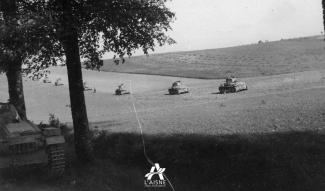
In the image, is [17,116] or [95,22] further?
[17,116]

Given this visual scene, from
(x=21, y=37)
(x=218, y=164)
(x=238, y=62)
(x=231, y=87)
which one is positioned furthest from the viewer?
(x=238, y=62)

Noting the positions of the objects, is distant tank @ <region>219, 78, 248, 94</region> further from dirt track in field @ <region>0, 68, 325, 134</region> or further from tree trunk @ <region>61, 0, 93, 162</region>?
tree trunk @ <region>61, 0, 93, 162</region>

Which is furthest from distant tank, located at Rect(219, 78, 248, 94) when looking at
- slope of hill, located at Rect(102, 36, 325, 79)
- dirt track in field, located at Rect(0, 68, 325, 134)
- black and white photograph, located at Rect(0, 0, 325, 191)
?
black and white photograph, located at Rect(0, 0, 325, 191)

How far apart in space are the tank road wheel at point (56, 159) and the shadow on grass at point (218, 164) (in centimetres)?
31

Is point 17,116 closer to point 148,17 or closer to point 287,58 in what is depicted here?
point 148,17

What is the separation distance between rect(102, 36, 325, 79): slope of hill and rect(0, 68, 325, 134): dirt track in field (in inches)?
161

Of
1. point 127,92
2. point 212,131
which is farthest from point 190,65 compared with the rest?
point 212,131

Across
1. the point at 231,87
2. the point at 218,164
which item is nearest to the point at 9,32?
the point at 218,164

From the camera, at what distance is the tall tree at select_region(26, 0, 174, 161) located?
40.3ft

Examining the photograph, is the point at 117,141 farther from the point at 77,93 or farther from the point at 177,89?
the point at 177,89

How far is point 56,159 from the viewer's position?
1266cm

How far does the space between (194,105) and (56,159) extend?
19.8m

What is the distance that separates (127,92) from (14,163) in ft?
125

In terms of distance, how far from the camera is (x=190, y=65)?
2832 inches
